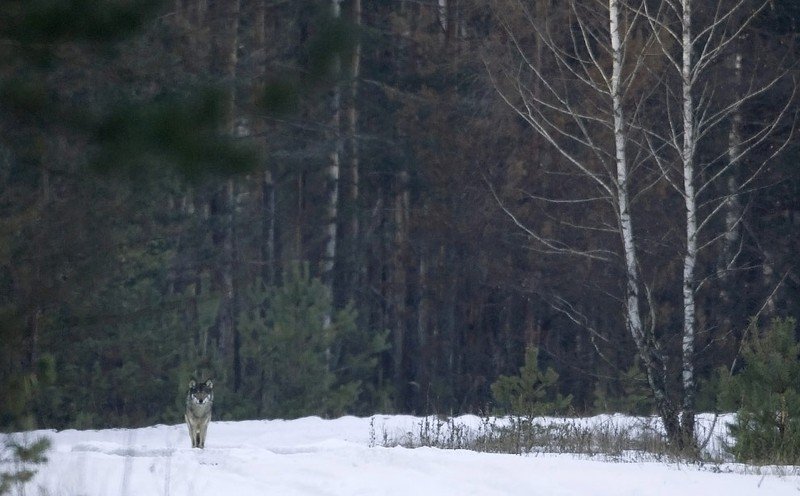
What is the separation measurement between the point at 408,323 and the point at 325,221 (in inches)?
162

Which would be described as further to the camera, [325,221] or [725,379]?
[325,221]

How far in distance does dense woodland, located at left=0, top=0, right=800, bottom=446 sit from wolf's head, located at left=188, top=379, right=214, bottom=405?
154cm

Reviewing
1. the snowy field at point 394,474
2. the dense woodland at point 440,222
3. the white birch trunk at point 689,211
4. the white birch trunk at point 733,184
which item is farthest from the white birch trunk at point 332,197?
the snowy field at point 394,474

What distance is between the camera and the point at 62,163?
16500 mm

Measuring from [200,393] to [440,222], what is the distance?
14.5 metres

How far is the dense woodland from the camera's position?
15.7m

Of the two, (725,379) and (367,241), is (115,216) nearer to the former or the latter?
(725,379)

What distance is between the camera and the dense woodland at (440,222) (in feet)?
51.6

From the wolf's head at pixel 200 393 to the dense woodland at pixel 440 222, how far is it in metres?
1.54

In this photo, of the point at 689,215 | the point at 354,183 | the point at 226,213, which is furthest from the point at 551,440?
the point at 354,183

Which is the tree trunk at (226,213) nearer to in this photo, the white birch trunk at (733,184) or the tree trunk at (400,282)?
the tree trunk at (400,282)

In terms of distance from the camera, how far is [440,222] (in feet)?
94.3

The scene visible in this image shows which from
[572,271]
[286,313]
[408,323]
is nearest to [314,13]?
[286,313]

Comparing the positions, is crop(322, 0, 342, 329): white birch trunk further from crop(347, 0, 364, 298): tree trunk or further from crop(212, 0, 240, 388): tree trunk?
crop(212, 0, 240, 388): tree trunk
